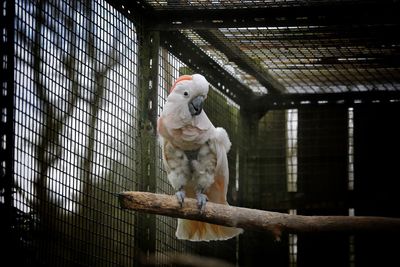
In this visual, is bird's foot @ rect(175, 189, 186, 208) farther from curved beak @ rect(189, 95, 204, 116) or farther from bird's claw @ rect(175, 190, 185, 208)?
curved beak @ rect(189, 95, 204, 116)

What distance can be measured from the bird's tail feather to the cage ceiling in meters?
0.71

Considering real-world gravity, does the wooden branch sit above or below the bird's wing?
below

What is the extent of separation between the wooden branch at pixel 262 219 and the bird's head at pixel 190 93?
1.38 ft

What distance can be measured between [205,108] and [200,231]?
628 millimetres

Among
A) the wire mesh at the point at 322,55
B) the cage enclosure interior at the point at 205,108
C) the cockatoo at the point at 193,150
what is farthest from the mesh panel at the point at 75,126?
the wire mesh at the point at 322,55

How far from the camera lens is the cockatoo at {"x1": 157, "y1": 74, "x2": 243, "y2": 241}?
97.0 inches

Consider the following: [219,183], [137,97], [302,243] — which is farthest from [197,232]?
[302,243]

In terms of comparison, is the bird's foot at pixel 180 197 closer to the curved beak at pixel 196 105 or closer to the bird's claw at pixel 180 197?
the bird's claw at pixel 180 197

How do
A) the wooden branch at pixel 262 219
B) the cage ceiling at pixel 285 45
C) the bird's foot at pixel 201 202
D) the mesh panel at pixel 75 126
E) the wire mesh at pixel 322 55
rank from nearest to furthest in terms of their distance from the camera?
the mesh panel at pixel 75 126 < the wooden branch at pixel 262 219 < the bird's foot at pixel 201 202 < the cage ceiling at pixel 285 45 < the wire mesh at pixel 322 55

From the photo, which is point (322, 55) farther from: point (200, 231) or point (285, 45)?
point (200, 231)

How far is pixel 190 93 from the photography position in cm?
245

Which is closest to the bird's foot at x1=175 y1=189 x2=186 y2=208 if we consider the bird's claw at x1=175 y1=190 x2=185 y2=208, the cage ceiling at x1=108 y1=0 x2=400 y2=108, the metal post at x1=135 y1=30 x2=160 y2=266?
the bird's claw at x1=175 y1=190 x2=185 y2=208

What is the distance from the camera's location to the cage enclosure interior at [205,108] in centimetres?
198

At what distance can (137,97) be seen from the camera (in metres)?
2.49
